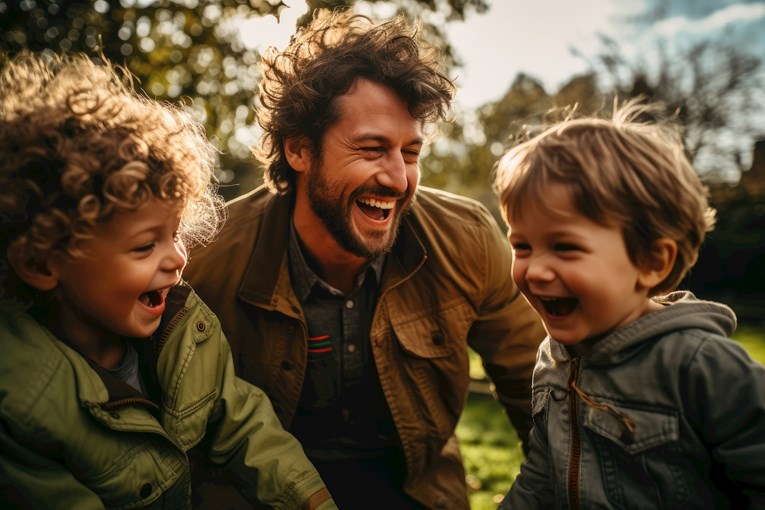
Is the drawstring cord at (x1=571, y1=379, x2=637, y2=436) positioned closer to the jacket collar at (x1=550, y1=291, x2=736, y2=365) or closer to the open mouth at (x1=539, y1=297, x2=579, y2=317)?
the jacket collar at (x1=550, y1=291, x2=736, y2=365)

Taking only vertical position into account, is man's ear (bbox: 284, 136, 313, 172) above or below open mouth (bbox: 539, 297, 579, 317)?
above

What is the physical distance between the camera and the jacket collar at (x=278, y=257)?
9.00 ft

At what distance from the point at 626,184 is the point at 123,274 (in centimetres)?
149

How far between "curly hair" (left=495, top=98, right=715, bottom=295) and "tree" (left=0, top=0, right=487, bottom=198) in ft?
6.43

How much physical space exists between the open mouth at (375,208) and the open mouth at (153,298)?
109 centimetres

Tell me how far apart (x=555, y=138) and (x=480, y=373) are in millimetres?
5354

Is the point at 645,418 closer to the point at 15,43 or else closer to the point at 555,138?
the point at 555,138

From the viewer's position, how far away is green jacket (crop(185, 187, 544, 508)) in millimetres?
2764

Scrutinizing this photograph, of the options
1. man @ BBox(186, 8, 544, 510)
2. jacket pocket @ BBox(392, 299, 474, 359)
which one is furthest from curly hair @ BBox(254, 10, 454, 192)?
jacket pocket @ BBox(392, 299, 474, 359)

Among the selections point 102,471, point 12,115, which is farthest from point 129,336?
point 12,115

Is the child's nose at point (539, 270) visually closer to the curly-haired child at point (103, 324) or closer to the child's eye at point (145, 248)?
the curly-haired child at point (103, 324)

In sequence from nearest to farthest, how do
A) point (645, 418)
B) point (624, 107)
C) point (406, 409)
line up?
1. point (645, 418)
2. point (624, 107)
3. point (406, 409)

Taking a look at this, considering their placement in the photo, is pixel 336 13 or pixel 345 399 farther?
pixel 336 13

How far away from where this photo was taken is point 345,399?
2873mm
